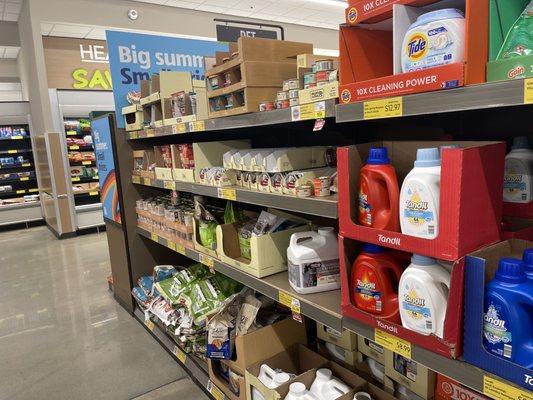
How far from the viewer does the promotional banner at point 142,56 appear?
322cm

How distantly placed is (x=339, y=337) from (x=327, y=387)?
0.30m

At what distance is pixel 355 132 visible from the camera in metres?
2.03

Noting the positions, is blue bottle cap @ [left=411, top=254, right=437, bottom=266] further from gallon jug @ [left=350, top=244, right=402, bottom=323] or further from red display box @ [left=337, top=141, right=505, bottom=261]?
gallon jug @ [left=350, top=244, right=402, bottom=323]

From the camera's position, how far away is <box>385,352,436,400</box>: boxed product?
61.3 inches

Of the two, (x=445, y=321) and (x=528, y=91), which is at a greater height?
A: (x=528, y=91)

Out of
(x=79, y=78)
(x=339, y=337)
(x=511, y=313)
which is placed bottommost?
(x=339, y=337)

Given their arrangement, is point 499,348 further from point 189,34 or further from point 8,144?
point 8,144

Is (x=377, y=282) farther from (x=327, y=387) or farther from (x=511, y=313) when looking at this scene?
(x=327, y=387)

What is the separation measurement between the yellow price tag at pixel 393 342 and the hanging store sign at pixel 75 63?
7.77 meters

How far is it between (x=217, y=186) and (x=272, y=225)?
390 mm

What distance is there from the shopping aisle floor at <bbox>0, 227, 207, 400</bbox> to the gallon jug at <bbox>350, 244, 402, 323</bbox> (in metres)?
1.61

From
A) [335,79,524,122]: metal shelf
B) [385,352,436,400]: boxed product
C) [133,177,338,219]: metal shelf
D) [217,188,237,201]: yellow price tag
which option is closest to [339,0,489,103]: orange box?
[335,79,524,122]: metal shelf

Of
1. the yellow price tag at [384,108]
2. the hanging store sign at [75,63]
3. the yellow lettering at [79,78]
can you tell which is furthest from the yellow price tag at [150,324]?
the yellow lettering at [79,78]

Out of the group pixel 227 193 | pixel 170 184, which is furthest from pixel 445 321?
pixel 170 184
